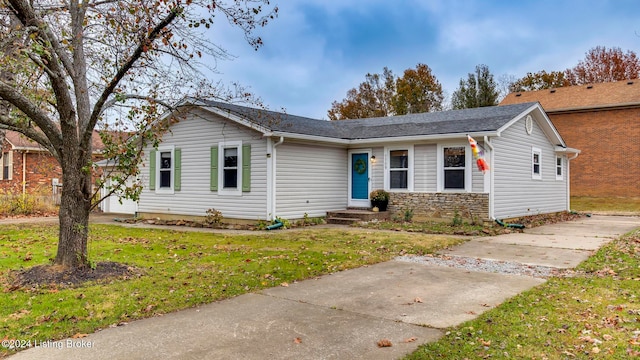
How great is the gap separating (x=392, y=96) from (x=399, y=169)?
87.2ft

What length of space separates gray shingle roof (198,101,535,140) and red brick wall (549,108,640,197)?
1186 cm

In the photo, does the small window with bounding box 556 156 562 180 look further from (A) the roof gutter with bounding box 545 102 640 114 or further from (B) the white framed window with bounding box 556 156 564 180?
(A) the roof gutter with bounding box 545 102 640 114

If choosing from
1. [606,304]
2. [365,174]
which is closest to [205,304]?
[606,304]

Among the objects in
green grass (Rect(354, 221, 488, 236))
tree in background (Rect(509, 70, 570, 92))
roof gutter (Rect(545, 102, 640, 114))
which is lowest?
green grass (Rect(354, 221, 488, 236))

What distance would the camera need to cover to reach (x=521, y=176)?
49.4 ft

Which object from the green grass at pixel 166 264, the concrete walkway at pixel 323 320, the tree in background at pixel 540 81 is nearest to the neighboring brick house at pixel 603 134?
the tree in background at pixel 540 81

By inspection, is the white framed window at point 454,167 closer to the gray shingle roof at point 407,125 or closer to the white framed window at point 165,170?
the gray shingle roof at point 407,125

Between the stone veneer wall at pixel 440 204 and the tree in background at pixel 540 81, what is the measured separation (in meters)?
27.5

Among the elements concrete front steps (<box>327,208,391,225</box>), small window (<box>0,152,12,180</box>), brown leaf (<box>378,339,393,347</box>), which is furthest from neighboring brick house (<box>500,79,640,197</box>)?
small window (<box>0,152,12,180</box>)

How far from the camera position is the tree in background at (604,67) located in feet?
108

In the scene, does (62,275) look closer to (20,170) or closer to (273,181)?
(273,181)

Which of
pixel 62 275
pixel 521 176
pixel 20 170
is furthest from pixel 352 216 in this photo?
pixel 20 170

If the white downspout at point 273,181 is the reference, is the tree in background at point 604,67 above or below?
above

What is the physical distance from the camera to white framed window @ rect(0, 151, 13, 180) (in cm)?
2308
